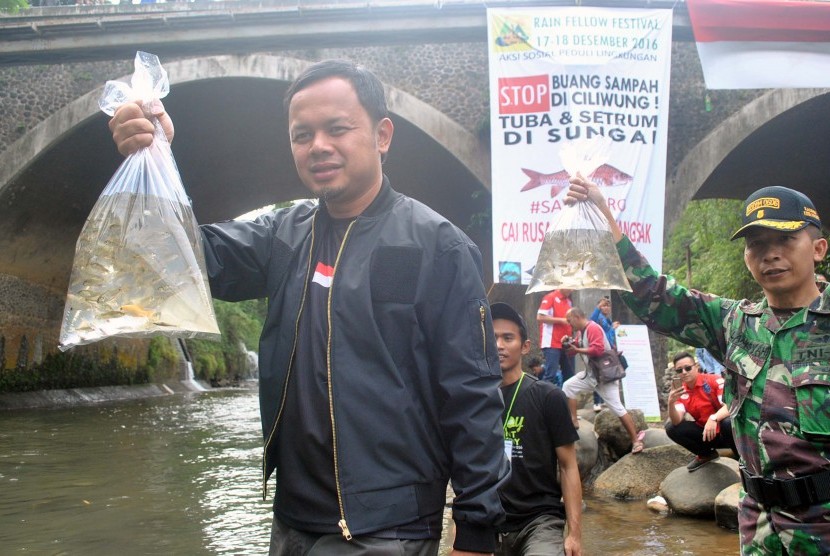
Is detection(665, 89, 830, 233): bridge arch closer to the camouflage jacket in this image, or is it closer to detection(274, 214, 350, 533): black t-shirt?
the camouflage jacket

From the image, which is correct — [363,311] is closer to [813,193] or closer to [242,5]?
[242,5]

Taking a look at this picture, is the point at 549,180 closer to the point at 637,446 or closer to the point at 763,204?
the point at 637,446

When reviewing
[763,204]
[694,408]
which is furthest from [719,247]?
[763,204]

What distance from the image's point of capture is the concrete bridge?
1231 cm

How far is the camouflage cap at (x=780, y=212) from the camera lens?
8.84 feet

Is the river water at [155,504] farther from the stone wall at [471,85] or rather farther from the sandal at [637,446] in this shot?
the stone wall at [471,85]

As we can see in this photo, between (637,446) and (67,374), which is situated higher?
(67,374)

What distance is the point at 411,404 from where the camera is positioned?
2.02 meters

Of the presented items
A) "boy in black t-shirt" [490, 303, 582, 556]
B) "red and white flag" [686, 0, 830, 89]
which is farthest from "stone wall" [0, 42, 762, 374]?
"boy in black t-shirt" [490, 303, 582, 556]

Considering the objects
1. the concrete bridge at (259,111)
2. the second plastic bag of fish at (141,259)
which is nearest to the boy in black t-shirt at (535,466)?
the second plastic bag of fish at (141,259)

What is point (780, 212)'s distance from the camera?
8.91ft

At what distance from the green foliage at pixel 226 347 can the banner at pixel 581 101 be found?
2021cm

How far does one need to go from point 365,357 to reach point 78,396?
18.7 metres

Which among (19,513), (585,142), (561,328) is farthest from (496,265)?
(585,142)
